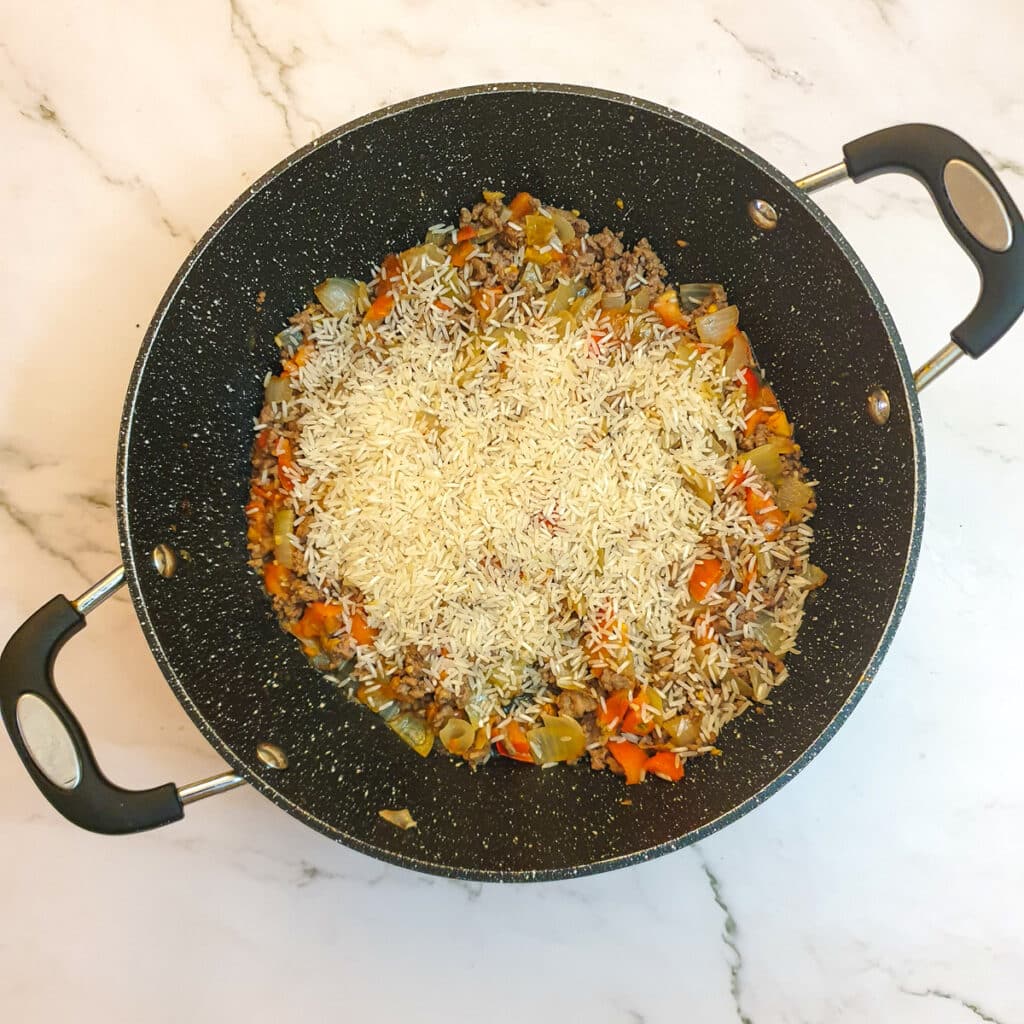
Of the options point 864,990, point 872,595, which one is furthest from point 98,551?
point 864,990

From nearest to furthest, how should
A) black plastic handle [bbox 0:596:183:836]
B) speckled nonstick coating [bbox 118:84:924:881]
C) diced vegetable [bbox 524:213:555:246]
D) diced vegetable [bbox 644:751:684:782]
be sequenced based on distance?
black plastic handle [bbox 0:596:183:836], speckled nonstick coating [bbox 118:84:924:881], diced vegetable [bbox 644:751:684:782], diced vegetable [bbox 524:213:555:246]

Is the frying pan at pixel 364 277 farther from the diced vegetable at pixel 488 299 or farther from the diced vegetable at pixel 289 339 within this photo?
the diced vegetable at pixel 488 299

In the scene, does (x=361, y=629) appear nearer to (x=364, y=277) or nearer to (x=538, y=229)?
(x=364, y=277)

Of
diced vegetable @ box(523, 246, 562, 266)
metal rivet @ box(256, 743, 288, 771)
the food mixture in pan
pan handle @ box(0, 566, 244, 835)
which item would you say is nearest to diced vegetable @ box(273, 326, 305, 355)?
the food mixture in pan

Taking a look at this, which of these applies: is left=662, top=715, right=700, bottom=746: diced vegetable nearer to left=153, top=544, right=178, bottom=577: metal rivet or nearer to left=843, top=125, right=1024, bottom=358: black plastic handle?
left=843, top=125, right=1024, bottom=358: black plastic handle

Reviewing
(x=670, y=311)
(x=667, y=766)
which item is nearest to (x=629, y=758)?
(x=667, y=766)

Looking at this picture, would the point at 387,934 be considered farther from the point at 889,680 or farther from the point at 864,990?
the point at 889,680
